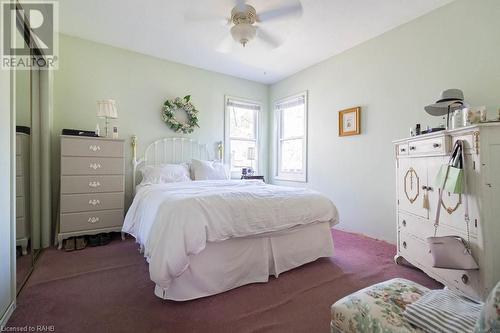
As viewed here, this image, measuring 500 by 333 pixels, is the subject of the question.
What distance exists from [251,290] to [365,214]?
7.19 ft

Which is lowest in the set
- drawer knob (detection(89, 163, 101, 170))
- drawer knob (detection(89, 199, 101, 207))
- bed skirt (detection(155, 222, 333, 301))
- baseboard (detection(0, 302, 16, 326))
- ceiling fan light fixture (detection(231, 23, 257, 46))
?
baseboard (detection(0, 302, 16, 326))

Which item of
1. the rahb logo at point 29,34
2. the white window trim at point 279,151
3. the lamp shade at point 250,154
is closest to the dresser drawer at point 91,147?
the rahb logo at point 29,34

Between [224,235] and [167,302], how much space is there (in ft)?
2.06

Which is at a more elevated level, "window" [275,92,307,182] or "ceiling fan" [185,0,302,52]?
"ceiling fan" [185,0,302,52]

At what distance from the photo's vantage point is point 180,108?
405 centimetres

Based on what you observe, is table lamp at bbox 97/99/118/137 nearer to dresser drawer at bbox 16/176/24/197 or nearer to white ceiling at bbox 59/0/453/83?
white ceiling at bbox 59/0/453/83

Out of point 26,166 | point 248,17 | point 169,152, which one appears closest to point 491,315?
point 248,17

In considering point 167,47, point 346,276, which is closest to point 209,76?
point 167,47

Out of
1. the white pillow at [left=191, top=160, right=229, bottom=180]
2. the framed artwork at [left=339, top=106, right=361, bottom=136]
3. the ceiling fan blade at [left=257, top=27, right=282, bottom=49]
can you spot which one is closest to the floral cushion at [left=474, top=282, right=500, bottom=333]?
the ceiling fan blade at [left=257, top=27, right=282, bottom=49]

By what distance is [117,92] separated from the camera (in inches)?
139

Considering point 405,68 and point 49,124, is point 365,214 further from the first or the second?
point 49,124

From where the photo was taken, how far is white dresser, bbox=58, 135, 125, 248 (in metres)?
2.80

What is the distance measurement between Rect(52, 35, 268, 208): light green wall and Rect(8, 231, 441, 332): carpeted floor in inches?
56.1

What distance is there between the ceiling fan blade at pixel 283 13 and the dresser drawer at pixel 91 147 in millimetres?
2332
